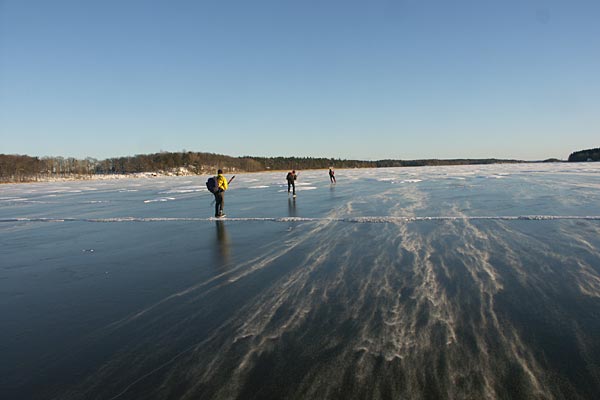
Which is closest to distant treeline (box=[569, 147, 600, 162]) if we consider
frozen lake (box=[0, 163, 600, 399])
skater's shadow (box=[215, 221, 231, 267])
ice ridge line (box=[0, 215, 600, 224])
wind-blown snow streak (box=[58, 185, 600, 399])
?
ice ridge line (box=[0, 215, 600, 224])

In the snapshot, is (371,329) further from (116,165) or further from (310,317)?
(116,165)

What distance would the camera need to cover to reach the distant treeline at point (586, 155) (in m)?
117

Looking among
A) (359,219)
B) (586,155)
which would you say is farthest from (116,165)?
(586,155)

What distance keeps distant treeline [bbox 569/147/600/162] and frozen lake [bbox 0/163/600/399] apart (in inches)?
5592

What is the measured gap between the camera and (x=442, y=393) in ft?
7.58

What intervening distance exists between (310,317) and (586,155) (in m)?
155

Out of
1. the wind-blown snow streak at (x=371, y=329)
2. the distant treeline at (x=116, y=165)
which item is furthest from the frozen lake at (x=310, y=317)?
the distant treeline at (x=116, y=165)

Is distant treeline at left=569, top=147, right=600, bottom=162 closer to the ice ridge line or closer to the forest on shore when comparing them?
the forest on shore

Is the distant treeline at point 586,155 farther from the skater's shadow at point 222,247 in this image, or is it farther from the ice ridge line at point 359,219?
the skater's shadow at point 222,247

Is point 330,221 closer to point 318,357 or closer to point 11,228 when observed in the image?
point 318,357

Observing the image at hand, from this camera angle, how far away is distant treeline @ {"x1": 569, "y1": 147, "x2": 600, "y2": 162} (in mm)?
116600

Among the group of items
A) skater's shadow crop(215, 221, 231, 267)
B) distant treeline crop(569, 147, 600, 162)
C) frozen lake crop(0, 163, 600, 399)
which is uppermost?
distant treeline crop(569, 147, 600, 162)

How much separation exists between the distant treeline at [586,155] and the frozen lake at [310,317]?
14203cm

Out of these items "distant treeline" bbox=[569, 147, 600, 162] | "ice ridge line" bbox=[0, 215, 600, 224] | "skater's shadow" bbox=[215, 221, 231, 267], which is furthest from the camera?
"distant treeline" bbox=[569, 147, 600, 162]
